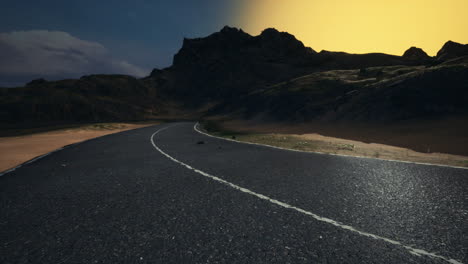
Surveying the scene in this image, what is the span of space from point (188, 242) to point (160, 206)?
1682 mm

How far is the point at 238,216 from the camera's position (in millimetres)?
4457

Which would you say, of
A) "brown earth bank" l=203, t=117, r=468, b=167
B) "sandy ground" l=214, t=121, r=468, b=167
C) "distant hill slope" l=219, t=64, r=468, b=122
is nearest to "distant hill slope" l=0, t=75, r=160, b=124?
"distant hill slope" l=219, t=64, r=468, b=122

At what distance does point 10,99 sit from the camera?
63500 mm

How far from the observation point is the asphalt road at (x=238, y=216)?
10.7 ft

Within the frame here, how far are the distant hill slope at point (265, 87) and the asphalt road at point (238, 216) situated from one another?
25285 mm

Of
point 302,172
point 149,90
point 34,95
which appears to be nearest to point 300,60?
point 149,90

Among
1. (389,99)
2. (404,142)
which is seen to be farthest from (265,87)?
(404,142)

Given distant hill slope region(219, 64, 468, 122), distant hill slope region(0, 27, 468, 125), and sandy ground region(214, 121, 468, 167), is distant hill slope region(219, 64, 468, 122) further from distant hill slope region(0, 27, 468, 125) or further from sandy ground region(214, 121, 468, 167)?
sandy ground region(214, 121, 468, 167)

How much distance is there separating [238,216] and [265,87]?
257ft

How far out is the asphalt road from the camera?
10.7ft

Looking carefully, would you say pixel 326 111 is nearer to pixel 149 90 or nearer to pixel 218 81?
pixel 218 81

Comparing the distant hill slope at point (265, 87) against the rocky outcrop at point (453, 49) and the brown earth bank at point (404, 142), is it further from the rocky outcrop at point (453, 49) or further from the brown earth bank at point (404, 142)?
the brown earth bank at point (404, 142)

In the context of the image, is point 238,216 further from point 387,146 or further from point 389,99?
A: point 389,99

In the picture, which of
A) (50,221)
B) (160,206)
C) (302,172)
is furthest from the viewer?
(302,172)
